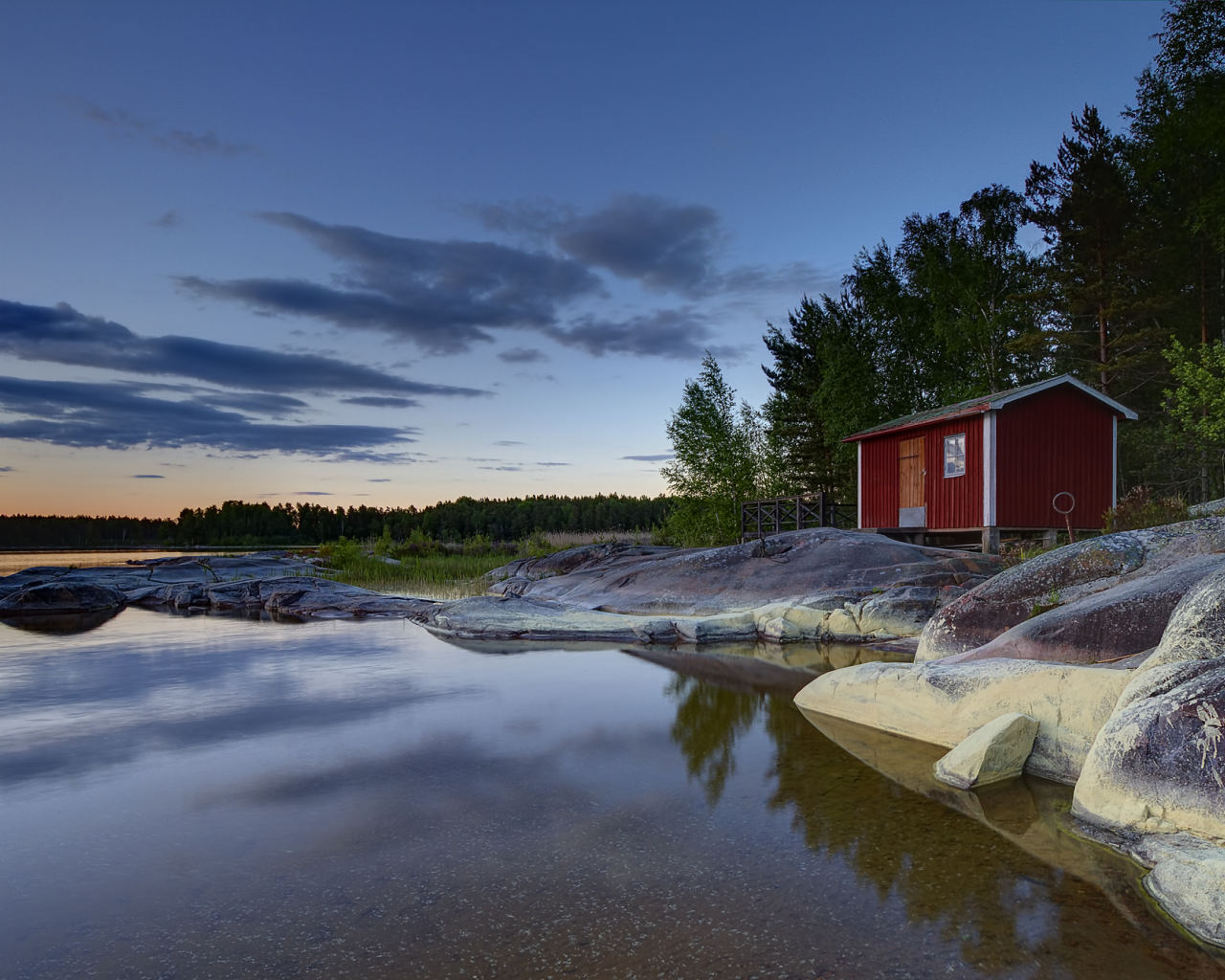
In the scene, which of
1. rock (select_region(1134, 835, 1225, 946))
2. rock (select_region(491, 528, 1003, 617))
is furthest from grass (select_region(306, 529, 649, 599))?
rock (select_region(1134, 835, 1225, 946))

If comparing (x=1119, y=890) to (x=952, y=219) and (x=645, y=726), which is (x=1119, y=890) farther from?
(x=952, y=219)

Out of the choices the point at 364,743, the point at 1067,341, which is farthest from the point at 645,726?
the point at 1067,341

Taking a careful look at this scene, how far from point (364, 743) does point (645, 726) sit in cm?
211

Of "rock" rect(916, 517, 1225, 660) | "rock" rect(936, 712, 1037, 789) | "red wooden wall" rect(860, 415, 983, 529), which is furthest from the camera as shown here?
"red wooden wall" rect(860, 415, 983, 529)

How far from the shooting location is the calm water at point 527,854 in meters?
2.69

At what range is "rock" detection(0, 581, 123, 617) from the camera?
49.3ft

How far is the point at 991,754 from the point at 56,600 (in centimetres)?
1762

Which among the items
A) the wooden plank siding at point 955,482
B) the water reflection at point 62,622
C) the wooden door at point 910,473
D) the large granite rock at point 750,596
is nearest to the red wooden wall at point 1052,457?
the wooden plank siding at point 955,482

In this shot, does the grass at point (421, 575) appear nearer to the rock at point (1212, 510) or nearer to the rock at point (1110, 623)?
the rock at point (1110, 623)

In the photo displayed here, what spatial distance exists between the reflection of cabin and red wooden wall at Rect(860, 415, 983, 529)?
0.03 meters

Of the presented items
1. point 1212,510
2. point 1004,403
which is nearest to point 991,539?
point 1004,403

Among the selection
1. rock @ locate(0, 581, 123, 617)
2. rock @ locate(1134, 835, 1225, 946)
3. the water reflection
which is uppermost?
rock @ locate(1134, 835, 1225, 946)

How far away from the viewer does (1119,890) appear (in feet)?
10.2

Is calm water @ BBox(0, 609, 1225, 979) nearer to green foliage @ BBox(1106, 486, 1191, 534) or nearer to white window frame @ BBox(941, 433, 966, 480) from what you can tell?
green foliage @ BBox(1106, 486, 1191, 534)
